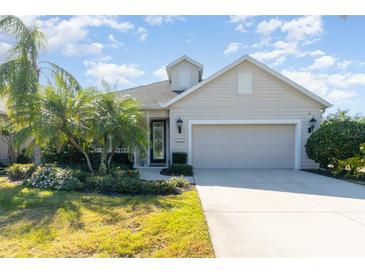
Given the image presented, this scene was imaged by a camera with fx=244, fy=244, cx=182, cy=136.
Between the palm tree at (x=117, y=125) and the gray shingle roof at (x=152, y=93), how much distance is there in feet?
10.3

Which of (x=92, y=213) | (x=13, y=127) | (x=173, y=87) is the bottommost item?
(x=92, y=213)

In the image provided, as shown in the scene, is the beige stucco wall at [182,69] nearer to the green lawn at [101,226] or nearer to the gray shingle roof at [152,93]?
the gray shingle roof at [152,93]

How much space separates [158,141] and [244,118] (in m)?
4.55

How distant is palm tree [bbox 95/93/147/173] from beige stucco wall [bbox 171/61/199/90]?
6.50 m

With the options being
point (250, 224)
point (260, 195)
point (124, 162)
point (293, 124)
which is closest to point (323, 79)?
point (293, 124)

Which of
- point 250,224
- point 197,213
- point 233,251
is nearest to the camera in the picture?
point 233,251

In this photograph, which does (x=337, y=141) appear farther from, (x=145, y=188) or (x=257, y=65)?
(x=145, y=188)

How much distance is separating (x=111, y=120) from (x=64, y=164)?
3.62m

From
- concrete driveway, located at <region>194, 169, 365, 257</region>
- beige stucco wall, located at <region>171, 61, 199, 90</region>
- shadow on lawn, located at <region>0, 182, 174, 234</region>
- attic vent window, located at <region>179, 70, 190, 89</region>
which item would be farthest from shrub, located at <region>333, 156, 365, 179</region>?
attic vent window, located at <region>179, 70, 190, 89</region>

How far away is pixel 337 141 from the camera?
986 cm

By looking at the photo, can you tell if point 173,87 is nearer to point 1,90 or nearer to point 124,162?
point 124,162

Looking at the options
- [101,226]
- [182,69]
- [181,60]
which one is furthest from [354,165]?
[181,60]

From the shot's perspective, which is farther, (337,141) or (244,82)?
(244,82)
